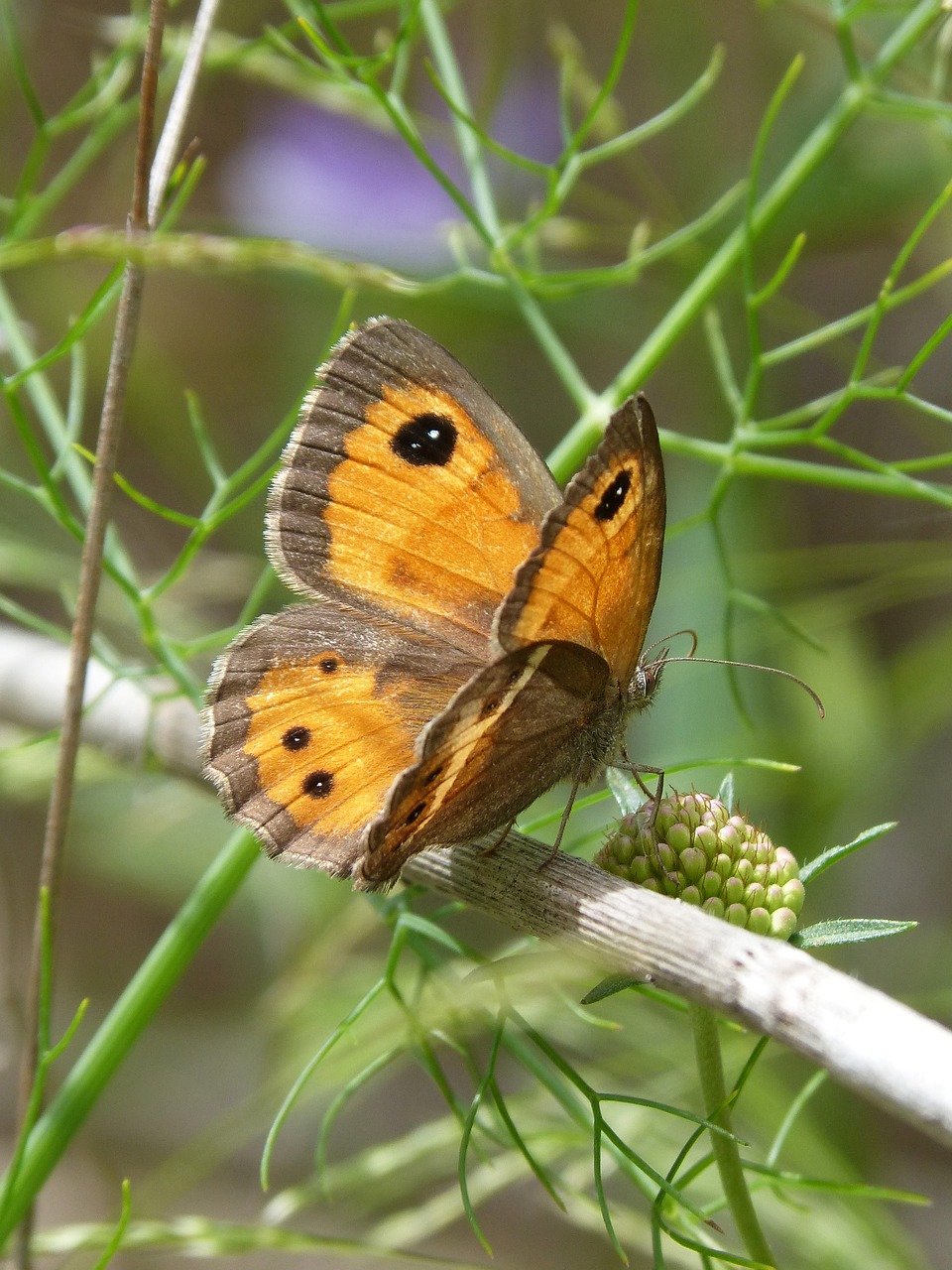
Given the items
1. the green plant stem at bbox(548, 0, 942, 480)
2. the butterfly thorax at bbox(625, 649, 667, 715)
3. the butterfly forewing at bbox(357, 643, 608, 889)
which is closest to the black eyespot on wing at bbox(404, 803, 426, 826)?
the butterfly forewing at bbox(357, 643, 608, 889)

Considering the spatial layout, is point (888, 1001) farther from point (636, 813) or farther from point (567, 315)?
point (567, 315)

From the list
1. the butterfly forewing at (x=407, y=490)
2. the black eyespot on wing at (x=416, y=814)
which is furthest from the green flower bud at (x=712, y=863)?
the butterfly forewing at (x=407, y=490)

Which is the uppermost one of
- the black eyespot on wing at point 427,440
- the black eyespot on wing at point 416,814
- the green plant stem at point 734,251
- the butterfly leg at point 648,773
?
the green plant stem at point 734,251

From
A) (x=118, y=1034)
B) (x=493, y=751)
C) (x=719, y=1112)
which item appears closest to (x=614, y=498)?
(x=493, y=751)

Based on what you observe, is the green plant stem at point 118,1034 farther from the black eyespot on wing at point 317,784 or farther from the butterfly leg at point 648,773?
the butterfly leg at point 648,773

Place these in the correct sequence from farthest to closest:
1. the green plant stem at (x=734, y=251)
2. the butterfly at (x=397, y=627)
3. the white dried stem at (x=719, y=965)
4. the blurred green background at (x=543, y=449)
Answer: the blurred green background at (x=543, y=449) → the green plant stem at (x=734, y=251) → the butterfly at (x=397, y=627) → the white dried stem at (x=719, y=965)

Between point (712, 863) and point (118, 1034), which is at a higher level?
point (712, 863)

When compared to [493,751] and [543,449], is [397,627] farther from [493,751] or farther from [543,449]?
[543,449]
